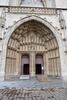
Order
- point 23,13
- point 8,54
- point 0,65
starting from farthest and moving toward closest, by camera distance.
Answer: point 23,13 → point 8,54 → point 0,65

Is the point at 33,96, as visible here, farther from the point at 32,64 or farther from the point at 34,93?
the point at 32,64

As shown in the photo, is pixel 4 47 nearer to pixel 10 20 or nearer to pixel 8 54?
pixel 8 54

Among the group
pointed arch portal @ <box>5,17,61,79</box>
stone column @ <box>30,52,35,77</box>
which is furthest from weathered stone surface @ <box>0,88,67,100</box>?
stone column @ <box>30,52,35,77</box>

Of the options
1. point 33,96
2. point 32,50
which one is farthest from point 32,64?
point 33,96

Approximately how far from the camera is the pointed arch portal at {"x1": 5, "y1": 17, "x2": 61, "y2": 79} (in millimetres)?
8031

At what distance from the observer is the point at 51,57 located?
8570mm

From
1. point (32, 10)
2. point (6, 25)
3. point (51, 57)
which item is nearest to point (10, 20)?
point (6, 25)

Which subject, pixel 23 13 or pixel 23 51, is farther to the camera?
pixel 23 51

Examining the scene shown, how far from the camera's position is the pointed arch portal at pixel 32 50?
26.3ft

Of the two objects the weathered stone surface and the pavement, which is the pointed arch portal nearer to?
the pavement

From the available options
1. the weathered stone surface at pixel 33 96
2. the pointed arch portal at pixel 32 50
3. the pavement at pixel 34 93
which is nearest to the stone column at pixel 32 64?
the pointed arch portal at pixel 32 50

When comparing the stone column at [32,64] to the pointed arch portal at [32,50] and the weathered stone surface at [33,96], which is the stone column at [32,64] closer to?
the pointed arch portal at [32,50]

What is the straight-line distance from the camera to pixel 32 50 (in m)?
9.02

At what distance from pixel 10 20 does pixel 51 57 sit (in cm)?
408
